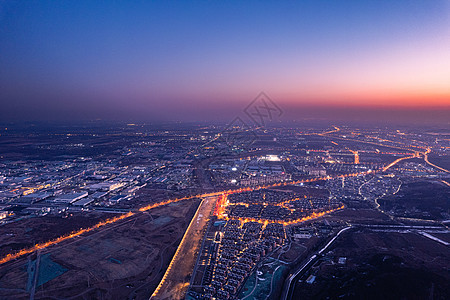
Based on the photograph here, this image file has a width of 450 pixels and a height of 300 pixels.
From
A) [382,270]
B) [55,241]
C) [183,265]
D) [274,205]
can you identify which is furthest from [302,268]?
[55,241]

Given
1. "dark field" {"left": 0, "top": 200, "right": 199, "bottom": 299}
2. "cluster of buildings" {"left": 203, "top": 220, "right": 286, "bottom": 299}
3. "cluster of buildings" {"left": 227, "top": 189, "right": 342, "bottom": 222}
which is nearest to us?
"dark field" {"left": 0, "top": 200, "right": 199, "bottom": 299}

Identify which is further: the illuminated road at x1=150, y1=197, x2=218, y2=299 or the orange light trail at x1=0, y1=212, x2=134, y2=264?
the orange light trail at x1=0, y1=212, x2=134, y2=264

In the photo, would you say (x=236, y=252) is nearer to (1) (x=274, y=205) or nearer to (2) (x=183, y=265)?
(2) (x=183, y=265)

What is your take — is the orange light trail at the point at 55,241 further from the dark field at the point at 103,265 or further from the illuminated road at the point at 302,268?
the illuminated road at the point at 302,268

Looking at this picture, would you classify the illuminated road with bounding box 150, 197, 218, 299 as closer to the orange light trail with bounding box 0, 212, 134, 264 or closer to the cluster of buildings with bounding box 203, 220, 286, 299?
the cluster of buildings with bounding box 203, 220, 286, 299

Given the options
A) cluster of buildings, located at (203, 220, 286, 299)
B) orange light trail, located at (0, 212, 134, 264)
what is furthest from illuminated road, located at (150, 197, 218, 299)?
orange light trail, located at (0, 212, 134, 264)

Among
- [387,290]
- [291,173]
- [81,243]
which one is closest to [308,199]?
[291,173]

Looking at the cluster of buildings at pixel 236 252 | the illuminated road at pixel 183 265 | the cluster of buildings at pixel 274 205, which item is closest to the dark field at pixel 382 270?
the cluster of buildings at pixel 236 252

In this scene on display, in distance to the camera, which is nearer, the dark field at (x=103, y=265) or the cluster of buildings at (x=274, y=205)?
the dark field at (x=103, y=265)

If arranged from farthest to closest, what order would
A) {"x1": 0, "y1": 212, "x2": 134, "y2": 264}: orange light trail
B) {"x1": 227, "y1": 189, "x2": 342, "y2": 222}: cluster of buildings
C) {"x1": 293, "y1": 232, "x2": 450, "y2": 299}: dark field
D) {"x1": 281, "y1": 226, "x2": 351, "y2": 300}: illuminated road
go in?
{"x1": 227, "y1": 189, "x2": 342, "y2": 222}: cluster of buildings → {"x1": 0, "y1": 212, "x2": 134, "y2": 264}: orange light trail → {"x1": 281, "y1": 226, "x2": 351, "y2": 300}: illuminated road → {"x1": 293, "y1": 232, "x2": 450, "y2": 299}: dark field
